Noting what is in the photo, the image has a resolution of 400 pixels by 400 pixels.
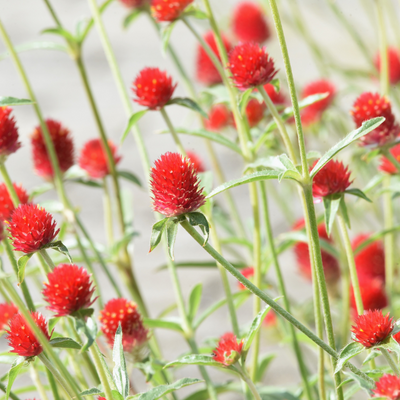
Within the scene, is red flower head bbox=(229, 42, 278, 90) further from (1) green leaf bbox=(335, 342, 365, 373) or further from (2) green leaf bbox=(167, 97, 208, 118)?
(1) green leaf bbox=(335, 342, 365, 373)

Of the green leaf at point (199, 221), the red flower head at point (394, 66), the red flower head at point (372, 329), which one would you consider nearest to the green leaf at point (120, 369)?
the green leaf at point (199, 221)

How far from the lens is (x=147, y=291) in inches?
85.8

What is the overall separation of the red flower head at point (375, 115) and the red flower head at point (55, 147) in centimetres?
50

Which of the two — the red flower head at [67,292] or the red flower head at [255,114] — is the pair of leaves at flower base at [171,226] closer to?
the red flower head at [67,292]

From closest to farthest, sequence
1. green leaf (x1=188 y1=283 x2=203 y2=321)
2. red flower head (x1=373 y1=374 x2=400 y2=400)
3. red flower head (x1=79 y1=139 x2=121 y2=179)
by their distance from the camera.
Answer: red flower head (x1=373 y1=374 x2=400 y2=400) → green leaf (x1=188 y1=283 x2=203 y2=321) → red flower head (x1=79 y1=139 x2=121 y2=179)

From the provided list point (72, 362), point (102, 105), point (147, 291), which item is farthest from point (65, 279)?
point (102, 105)

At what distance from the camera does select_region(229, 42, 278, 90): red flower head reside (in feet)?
2.40

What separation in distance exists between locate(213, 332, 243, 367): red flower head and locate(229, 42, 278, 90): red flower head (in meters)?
0.30

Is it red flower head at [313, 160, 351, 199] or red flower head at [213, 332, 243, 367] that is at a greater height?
red flower head at [313, 160, 351, 199]

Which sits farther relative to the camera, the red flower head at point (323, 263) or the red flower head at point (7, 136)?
the red flower head at point (323, 263)

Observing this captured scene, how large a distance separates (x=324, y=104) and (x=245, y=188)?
105 centimetres

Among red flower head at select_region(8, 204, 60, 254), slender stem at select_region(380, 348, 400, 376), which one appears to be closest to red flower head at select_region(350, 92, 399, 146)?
slender stem at select_region(380, 348, 400, 376)

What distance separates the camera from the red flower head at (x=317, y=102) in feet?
4.07

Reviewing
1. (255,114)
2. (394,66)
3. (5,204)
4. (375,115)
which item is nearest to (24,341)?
(5,204)
